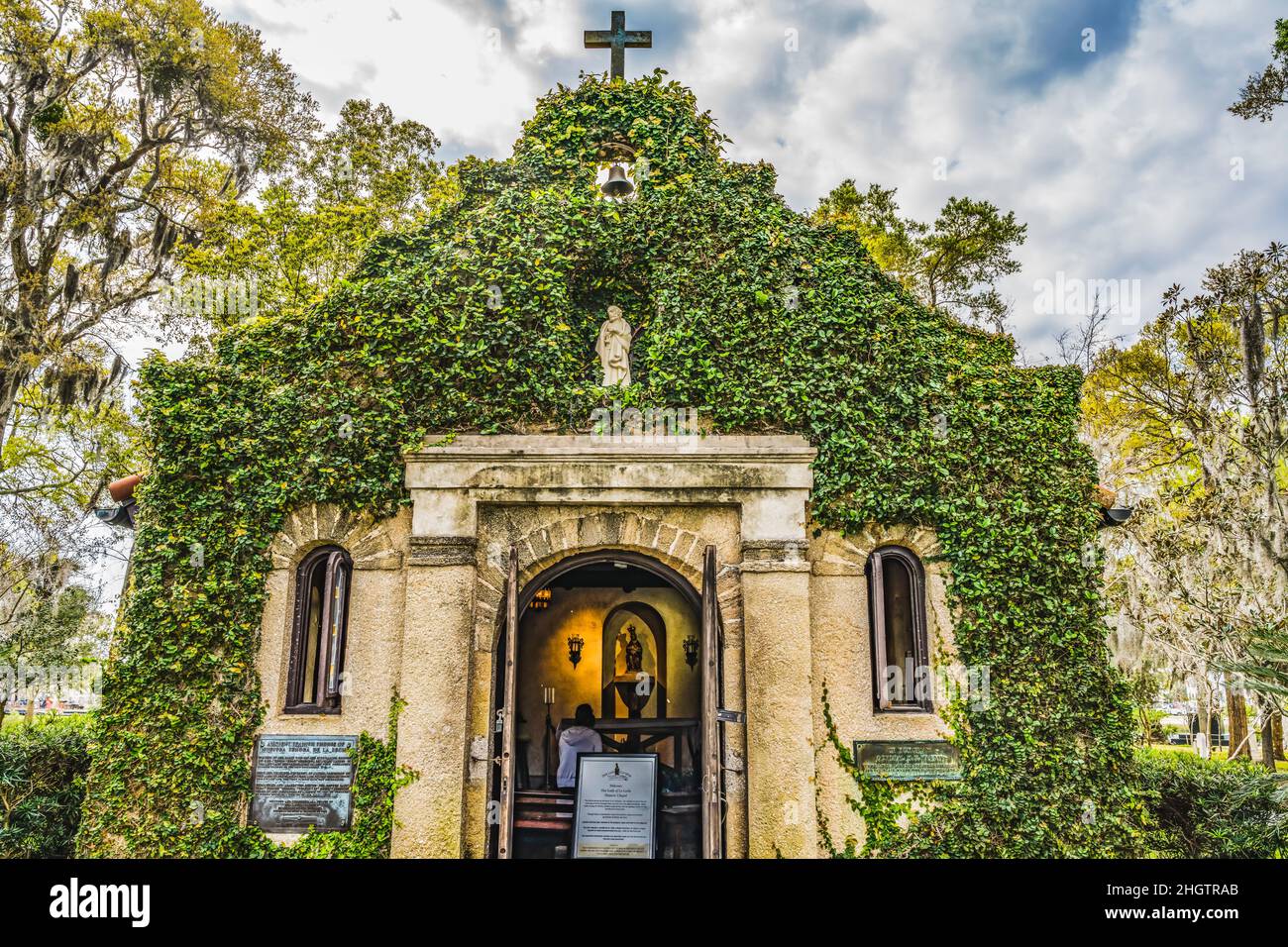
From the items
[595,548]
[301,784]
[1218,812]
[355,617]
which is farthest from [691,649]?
[1218,812]

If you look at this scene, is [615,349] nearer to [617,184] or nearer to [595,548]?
[617,184]

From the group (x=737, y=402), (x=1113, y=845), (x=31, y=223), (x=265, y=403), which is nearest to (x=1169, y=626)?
(x=1113, y=845)

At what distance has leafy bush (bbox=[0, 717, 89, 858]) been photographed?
893 cm

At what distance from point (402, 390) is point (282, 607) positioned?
2.60m

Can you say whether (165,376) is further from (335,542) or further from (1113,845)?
(1113,845)

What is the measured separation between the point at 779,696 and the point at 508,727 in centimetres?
261

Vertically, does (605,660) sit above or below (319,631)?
below

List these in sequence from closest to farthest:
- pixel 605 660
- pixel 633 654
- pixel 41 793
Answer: pixel 41 793 → pixel 633 654 → pixel 605 660

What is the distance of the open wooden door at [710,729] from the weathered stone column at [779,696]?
0.34 m

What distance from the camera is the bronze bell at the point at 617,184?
973 centimetres

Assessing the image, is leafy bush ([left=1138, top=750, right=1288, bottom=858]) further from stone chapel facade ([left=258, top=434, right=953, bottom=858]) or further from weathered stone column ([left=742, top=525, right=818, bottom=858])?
weathered stone column ([left=742, top=525, right=818, bottom=858])

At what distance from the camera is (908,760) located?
26.2ft
